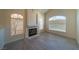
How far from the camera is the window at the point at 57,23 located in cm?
187

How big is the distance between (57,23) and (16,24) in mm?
807

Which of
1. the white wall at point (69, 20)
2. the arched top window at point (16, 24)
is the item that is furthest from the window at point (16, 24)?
the white wall at point (69, 20)

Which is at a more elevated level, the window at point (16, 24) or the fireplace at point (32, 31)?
the window at point (16, 24)

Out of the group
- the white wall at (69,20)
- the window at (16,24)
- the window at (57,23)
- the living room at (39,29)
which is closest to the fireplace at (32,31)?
the living room at (39,29)

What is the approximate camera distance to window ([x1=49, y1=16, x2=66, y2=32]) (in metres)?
1.87

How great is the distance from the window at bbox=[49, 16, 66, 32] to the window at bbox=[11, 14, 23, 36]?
59 cm

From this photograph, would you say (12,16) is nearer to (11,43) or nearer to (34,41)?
(11,43)

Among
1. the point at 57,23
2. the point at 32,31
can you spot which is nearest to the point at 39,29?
the point at 32,31

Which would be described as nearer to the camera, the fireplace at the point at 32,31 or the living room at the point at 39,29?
the living room at the point at 39,29

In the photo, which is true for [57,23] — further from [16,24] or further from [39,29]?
[16,24]

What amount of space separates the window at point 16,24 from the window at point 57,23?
1.95ft

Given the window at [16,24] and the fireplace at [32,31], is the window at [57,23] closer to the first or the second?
the fireplace at [32,31]

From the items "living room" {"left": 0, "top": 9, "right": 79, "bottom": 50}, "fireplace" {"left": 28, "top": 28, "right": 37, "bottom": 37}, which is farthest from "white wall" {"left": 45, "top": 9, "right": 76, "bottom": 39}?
"fireplace" {"left": 28, "top": 28, "right": 37, "bottom": 37}

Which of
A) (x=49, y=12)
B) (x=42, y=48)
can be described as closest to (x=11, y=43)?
(x=42, y=48)
